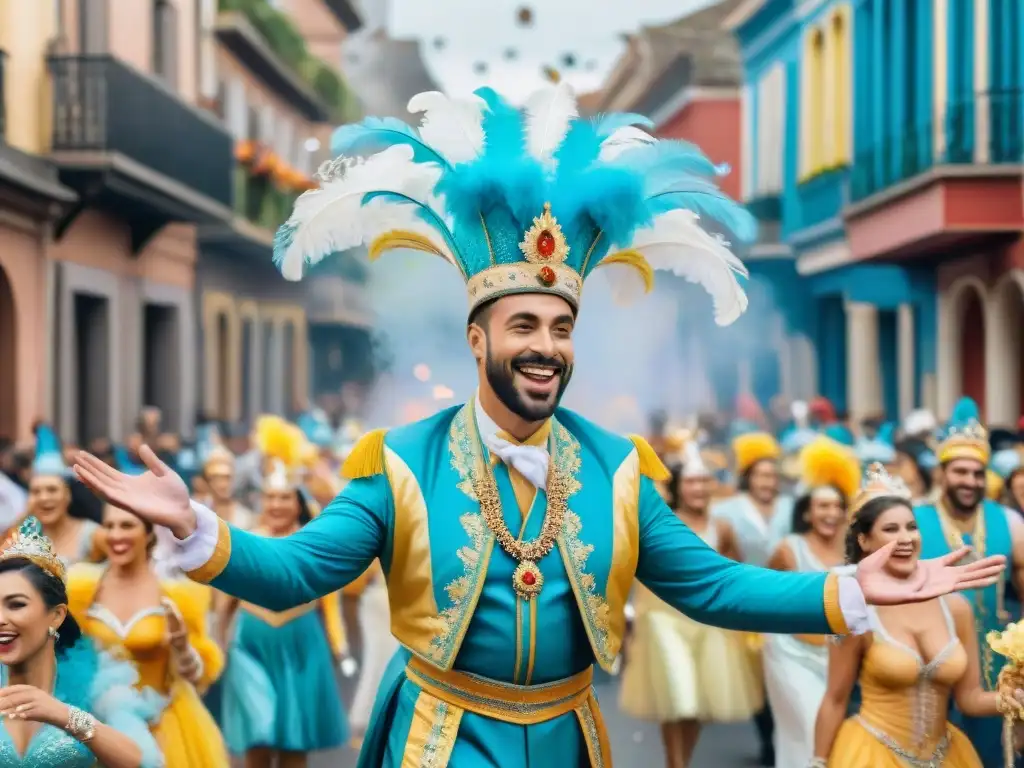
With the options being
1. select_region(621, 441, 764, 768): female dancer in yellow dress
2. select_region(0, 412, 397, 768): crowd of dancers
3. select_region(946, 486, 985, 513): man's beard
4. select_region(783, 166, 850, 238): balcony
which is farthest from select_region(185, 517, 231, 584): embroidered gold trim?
select_region(783, 166, 850, 238): balcony

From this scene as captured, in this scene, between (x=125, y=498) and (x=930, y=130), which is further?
(x=930, y=130)

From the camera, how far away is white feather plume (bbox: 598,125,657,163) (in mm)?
5055

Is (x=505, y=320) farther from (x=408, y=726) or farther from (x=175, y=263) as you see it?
(x=175, y=263)

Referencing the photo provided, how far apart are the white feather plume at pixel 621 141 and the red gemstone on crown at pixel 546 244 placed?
0.29 meters

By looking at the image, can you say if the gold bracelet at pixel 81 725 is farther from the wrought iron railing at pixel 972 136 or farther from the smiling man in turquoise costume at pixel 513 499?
the wrought iron railing at pixel 972 136

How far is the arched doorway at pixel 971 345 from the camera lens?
22.6 meters

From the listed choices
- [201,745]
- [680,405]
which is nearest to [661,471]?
[201,745]

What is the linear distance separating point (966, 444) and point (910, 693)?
2.46 m

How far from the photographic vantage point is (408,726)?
484cm

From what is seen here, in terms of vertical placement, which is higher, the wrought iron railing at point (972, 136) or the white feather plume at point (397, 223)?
the wrought iron railing at point (972, 136)

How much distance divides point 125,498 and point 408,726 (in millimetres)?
1074

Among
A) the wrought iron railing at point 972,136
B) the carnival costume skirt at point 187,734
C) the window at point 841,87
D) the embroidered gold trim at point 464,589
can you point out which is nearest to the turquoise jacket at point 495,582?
the embroidered gold trim at point 464,589

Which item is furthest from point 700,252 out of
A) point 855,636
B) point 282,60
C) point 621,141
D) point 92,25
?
point 282,60

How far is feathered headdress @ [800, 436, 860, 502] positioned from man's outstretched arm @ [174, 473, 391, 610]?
554cm
